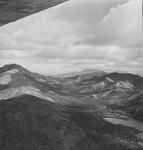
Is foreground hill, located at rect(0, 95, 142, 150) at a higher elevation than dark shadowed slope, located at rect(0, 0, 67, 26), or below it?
below

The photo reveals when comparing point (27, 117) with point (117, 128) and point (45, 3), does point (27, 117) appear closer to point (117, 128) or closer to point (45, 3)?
point (117, 128)

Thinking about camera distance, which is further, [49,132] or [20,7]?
[49,132]

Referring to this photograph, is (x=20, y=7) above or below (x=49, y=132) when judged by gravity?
above

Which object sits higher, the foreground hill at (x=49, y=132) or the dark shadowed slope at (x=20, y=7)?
the dark shadowed slope at (x=20, y=7)

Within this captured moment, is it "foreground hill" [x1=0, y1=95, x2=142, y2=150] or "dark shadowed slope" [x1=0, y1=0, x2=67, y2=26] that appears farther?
"foreground hill" [x1=0, y1=95, x2=142, y2=150]

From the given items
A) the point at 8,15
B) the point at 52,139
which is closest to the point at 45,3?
the point at 8,15
